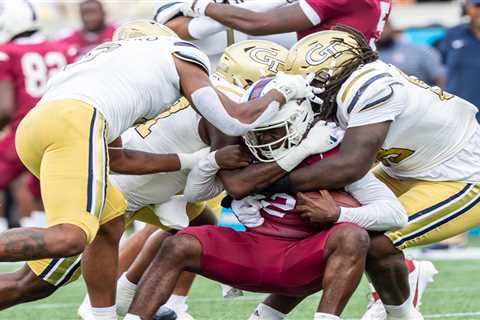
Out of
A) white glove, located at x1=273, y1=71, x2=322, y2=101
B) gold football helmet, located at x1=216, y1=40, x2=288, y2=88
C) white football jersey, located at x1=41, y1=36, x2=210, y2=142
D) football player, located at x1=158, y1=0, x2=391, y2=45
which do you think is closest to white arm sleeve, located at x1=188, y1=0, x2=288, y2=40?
football player, located at x1=158, y1=0, x2=391, y2=45

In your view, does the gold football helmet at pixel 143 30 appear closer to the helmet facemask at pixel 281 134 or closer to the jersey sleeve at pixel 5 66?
the helmet facemask at pixel 281 134

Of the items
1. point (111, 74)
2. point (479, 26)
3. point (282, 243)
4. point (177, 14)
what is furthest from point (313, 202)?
point (479, 26)

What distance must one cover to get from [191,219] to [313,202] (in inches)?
44.3

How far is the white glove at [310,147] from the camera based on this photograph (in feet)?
16.2

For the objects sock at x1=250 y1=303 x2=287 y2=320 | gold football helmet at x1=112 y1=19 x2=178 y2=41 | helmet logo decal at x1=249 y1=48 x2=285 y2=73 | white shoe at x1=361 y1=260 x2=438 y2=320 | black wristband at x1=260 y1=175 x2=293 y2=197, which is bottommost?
white shoe at x1=361 y1=260 x2=438 y2=320

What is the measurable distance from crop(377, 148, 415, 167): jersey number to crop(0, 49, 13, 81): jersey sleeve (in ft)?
15.6

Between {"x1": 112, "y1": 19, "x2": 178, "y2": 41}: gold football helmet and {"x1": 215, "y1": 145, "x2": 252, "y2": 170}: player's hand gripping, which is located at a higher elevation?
{"x1": 112, "y1": 19, "x2": 178, "y2": 41}: gold football helmet

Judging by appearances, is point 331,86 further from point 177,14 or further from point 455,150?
point 177,14

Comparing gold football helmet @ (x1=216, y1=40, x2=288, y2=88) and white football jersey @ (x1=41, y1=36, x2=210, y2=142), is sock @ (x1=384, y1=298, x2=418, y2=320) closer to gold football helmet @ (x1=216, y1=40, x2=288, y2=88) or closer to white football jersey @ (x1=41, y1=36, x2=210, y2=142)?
gold football helmet @ (x1=216, y1=40, x2=288, y2=88)

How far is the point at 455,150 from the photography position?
5348mm

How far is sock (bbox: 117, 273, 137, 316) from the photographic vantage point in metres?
5.84

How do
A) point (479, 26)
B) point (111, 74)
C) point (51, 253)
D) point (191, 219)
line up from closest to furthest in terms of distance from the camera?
point (51, 253) → point (111, 74) → point (191, 219) → point (479, 26)

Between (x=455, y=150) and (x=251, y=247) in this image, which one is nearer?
(x=251, y=247)

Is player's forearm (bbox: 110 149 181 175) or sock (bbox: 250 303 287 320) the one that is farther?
sock (bbox: 250 303 287 320)
